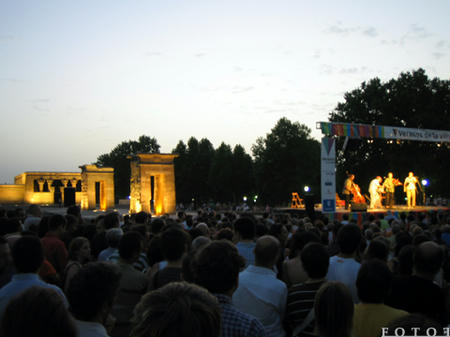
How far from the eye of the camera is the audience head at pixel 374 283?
3332mm

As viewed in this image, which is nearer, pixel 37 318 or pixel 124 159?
pixel 37 318

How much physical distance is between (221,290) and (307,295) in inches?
46.7

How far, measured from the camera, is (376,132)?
24109 mm

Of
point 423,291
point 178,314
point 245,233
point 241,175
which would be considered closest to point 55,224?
point 245,233

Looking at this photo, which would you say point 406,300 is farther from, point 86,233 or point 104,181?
point 104,181

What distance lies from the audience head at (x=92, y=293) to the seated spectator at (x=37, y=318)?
0.83 metres

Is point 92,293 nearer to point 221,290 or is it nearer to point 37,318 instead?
point 221,290

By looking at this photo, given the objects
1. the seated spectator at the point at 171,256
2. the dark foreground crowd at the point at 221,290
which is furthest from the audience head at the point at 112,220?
the seated spectator at the point at 171,256

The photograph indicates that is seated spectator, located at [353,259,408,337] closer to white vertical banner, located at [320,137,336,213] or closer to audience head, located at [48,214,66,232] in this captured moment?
audience head, located at [48,214,66,232]

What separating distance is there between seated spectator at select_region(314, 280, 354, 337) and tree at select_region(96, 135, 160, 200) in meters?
83.6

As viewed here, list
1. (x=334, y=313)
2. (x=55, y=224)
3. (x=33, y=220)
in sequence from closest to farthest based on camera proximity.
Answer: (x=334, y=313)
(x=55, y=224)
(x=33, y=220)

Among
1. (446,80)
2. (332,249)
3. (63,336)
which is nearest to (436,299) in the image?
(63,336)

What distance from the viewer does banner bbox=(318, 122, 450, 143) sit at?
828 inches

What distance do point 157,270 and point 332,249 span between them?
385 cm
